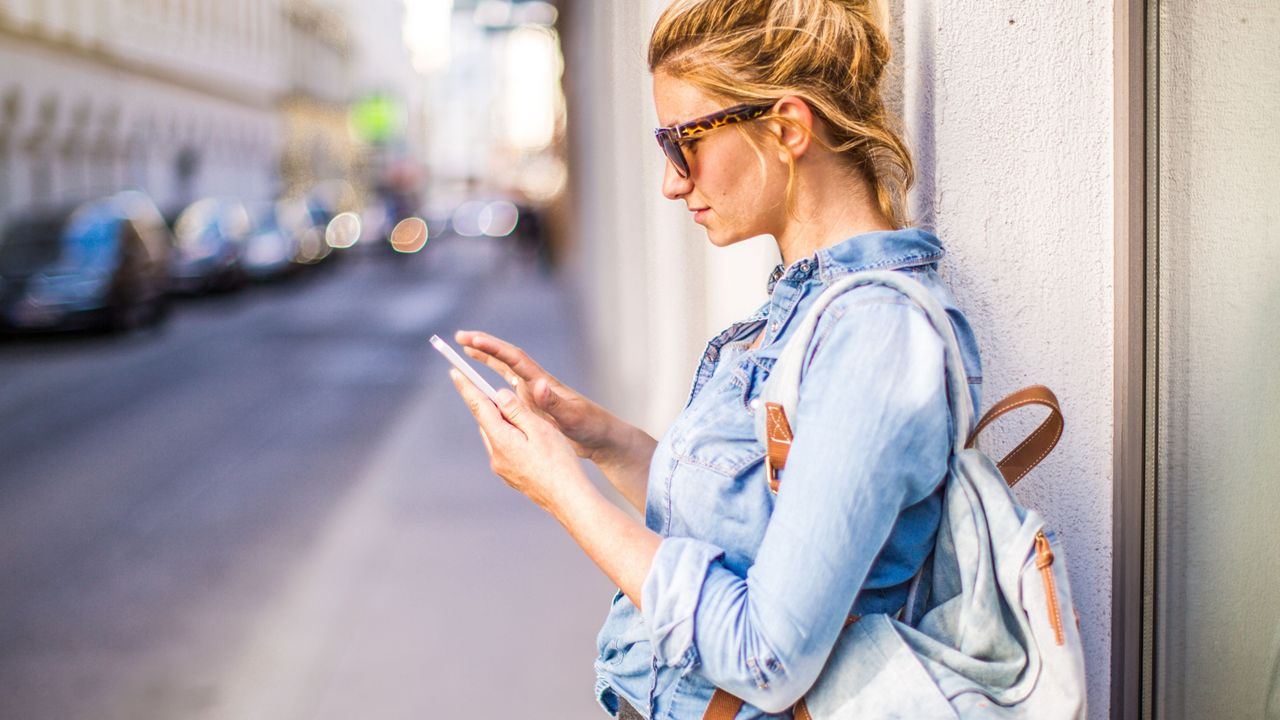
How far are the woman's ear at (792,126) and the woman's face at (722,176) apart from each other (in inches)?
1.0

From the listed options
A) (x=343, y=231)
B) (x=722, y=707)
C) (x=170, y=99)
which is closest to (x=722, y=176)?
(x=722, y=707)

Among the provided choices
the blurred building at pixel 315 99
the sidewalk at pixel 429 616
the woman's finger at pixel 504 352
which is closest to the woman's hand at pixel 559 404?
the woman's finger at pixel 504 352

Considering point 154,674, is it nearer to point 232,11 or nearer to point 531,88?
point 232,11

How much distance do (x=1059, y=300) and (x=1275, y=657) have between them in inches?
25.8

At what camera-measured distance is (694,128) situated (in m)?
1.63

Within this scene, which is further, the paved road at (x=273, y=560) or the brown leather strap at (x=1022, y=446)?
the paved road at (x=273, y=560)

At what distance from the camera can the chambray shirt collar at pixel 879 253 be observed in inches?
62.1

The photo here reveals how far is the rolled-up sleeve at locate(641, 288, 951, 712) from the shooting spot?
1312mm

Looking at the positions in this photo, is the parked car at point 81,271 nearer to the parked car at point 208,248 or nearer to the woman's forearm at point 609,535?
the parked car at point 208,248

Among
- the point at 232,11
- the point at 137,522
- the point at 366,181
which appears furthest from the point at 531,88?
the point at 137,522

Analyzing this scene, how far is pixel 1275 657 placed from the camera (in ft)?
6.07

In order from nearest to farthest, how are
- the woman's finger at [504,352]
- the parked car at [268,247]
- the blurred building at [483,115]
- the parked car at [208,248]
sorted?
the woman's finger at [504,352] → the parked car at [208,248] → the parked car at [268,247] → the blurred building at [483,115]

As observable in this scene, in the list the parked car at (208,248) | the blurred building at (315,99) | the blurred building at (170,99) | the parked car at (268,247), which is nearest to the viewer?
the parked car at (208,248)

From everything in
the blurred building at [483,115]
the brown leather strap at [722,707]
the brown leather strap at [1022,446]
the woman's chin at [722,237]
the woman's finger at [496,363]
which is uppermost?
the blurred building at [483,115]
